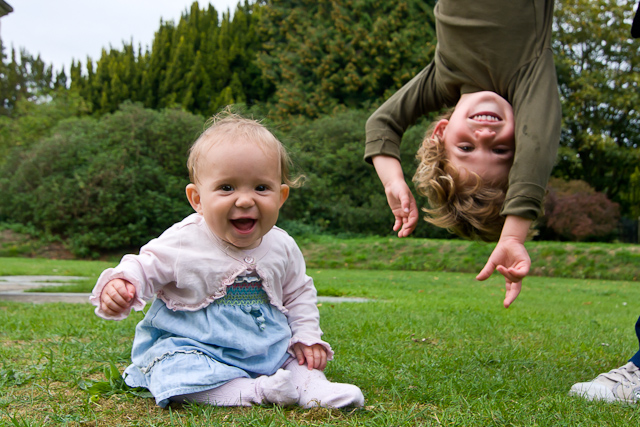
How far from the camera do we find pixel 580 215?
18516 millimetres

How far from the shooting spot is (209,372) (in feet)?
7.16

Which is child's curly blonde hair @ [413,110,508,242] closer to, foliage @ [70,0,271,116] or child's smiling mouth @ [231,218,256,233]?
child's smiling mouth @ [231,218,256,233]

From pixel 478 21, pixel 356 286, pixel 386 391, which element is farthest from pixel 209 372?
pixel 356 286

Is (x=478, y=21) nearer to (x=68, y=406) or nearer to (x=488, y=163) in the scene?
(x=488, y=163)

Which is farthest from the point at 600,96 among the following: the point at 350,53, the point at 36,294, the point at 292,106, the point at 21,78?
the point at 21,78

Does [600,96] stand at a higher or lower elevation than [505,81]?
higher

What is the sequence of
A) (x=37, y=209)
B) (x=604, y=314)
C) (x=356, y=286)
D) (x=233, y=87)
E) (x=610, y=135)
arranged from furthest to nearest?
(x=233, y=87), (x=610, y=135), (x=37, y=209), (x=356, y=286), (x=604, y=314)

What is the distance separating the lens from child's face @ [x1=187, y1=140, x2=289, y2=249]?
2.26 meters

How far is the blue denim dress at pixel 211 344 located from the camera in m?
2.18

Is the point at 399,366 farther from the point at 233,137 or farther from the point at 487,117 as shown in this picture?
the point at 233,137

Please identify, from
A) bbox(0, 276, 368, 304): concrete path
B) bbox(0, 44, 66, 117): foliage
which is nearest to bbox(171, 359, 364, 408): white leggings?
bbox(0, 276, 368, 304): concrete path

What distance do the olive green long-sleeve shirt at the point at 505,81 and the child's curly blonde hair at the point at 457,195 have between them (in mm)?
221

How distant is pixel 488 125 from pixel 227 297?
1305mm

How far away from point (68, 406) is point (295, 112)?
69.0 ft
